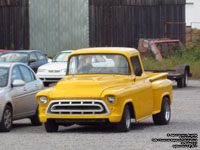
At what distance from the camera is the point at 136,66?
46.7 ft

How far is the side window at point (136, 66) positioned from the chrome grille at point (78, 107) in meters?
1.83

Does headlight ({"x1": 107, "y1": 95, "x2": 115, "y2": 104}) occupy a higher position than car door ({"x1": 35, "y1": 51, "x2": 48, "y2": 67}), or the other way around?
headlight ({"x1": 107, "y1": 95, "x2": 115, "y2": 104})

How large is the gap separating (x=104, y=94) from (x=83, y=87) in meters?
0.51

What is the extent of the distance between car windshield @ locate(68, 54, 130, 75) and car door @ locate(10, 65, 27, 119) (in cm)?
124

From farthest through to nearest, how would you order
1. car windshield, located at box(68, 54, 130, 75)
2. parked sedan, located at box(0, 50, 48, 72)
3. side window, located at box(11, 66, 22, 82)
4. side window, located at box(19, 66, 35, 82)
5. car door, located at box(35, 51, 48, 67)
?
1. car door, located at box(35, 51, 48, 67)
2. parked sedan, located at box(0, 50, 48, 72)
3. side window, located at box(19, 66, 35, 82)
4. side window, located at box(11, 66, 22, 82)
5. car windshield, located at box(68, 54, 130, 75)

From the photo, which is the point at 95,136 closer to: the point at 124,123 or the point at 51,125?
the point at 124,123

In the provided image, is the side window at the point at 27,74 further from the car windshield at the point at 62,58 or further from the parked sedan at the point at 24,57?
the car windshield at the point at 62,58

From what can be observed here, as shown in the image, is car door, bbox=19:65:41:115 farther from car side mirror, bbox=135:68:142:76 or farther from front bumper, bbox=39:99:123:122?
car side mirror, bbox=135:68:142:76

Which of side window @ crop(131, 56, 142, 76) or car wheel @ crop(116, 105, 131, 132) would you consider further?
side window @ crop(131, 56, 142, 76)

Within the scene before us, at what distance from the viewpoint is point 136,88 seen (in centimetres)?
1335

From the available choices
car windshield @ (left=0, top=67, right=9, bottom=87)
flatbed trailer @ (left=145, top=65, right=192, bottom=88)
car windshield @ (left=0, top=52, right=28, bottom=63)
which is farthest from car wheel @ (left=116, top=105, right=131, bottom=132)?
car windshield @ (left=0, top=52, right=28, bottom=63)

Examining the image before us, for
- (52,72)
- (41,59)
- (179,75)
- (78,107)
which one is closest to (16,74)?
(78,107)

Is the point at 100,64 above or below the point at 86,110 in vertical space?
above

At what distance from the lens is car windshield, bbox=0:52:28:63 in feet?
94.2
